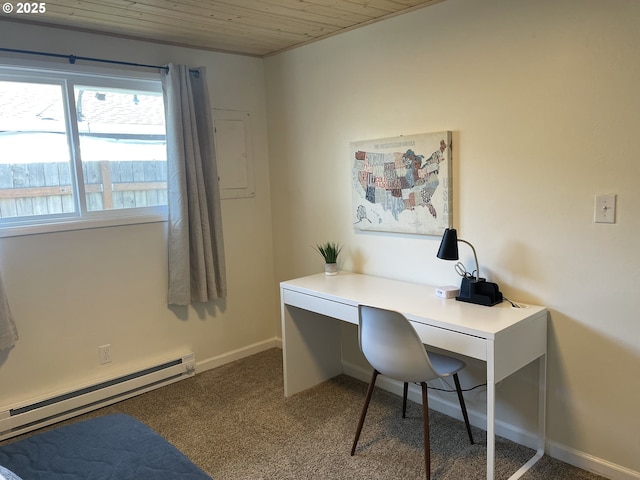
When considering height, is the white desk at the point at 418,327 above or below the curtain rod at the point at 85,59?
below

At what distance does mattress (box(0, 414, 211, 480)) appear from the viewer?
1629 millimetres

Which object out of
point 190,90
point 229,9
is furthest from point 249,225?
point 229,9

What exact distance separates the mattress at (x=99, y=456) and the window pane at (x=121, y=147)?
153cm

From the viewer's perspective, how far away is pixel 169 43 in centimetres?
321

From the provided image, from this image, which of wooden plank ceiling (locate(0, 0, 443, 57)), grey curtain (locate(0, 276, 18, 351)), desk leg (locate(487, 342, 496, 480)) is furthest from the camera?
grey curtain (locate(0, 276, 18, 351))

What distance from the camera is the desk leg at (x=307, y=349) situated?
3096 millimetres

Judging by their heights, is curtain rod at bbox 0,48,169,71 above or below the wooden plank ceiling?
below

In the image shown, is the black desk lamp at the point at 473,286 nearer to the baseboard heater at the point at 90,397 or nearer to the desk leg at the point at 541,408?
the desk leg at the point at 541,408

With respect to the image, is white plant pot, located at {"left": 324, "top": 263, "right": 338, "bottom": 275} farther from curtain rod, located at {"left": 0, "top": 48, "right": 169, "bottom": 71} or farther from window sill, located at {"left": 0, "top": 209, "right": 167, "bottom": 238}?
curtain rod, located at {"left": 0, "top": 48, "right": 169, "bottom": 71}

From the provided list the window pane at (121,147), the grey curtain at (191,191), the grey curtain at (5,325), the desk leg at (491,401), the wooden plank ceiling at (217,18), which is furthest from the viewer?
the grey curtain at (191,191)

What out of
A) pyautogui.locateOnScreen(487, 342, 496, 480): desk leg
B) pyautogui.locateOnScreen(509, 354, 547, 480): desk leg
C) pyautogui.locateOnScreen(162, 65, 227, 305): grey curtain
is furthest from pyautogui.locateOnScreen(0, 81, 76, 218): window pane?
pyautogui.locateOnScreen(509, 354, 547, 480): desk leg

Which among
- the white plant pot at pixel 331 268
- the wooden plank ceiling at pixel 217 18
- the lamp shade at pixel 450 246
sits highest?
the wooden plank ceiling at pixel 217 18

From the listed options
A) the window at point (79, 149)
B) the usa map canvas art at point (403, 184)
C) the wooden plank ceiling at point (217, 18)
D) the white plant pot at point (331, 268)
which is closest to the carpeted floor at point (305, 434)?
the white plant pot at point (331, 268)

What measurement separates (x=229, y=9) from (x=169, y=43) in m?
0.81
